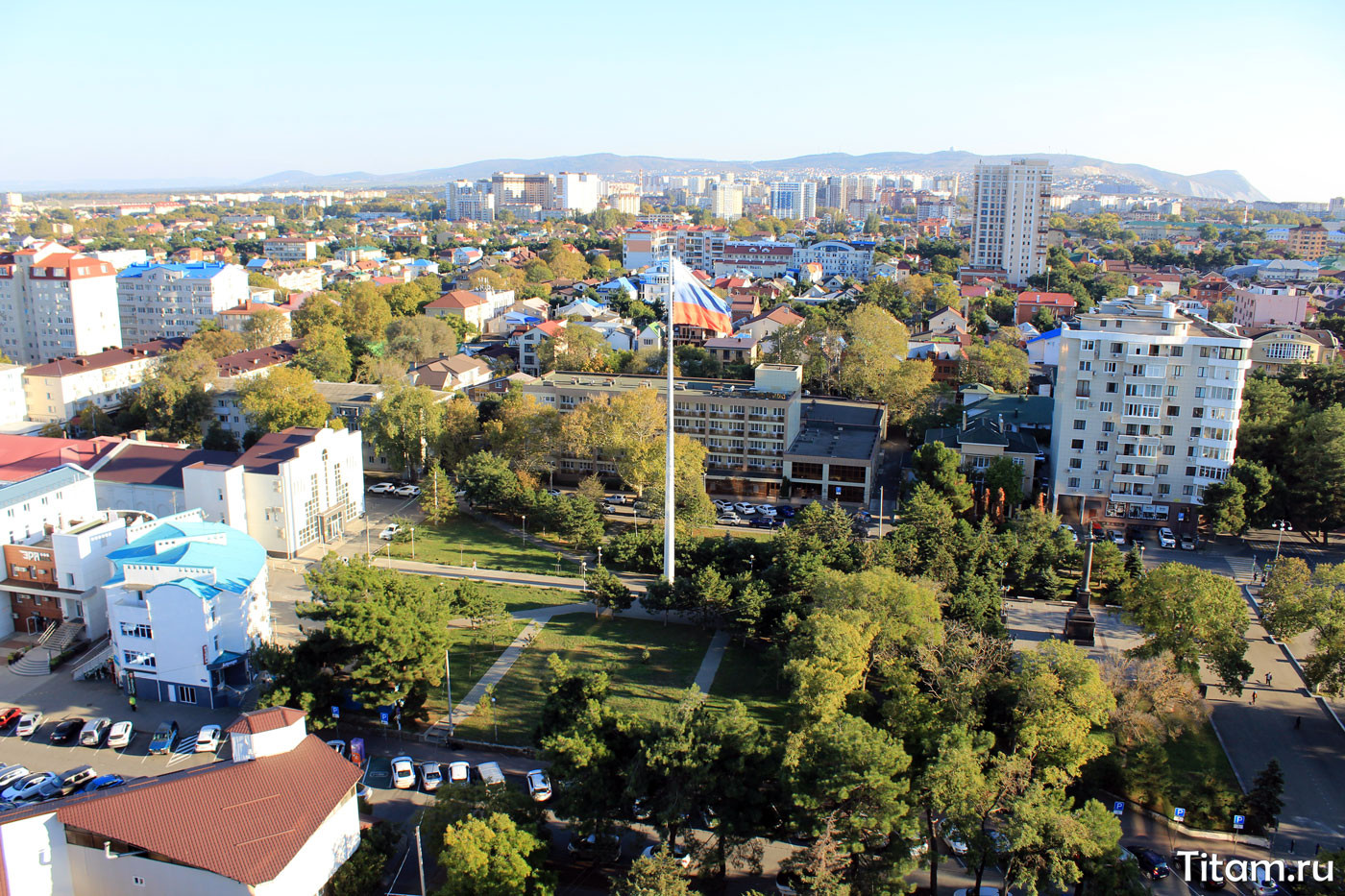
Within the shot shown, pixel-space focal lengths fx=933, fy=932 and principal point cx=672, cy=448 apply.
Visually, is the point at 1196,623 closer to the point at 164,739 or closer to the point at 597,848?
the point at 597,848

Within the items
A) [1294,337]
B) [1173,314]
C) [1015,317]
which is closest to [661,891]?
[1173,314]

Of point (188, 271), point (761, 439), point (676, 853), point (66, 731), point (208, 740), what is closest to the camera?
point (676, 853)

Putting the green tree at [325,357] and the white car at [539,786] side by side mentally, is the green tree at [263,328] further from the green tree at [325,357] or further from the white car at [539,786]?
the white car at [539,786]

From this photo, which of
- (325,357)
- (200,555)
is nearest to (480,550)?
(200,555)

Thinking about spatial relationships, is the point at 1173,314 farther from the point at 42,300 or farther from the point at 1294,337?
the point at 42,300

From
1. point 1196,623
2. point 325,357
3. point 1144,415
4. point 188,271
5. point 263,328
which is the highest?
point 188,271

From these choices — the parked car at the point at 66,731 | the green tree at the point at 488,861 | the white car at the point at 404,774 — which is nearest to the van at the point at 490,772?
the white car at the point at 404,774

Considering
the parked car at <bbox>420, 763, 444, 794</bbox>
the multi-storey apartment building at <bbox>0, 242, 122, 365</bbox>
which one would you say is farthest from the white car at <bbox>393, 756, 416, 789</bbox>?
the multi-storey apartment building at <bbox>0, 242, 122, 365</bbox>
